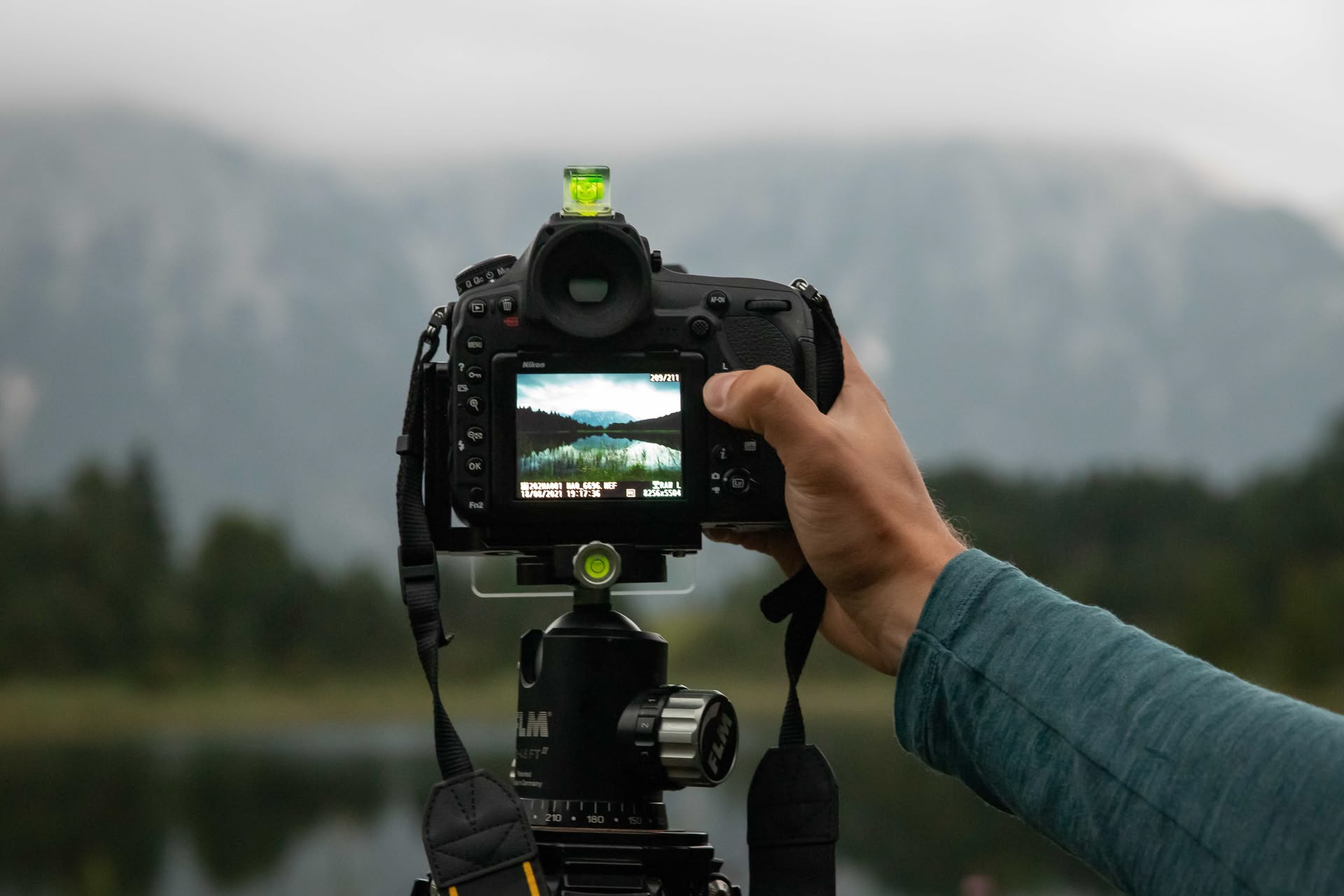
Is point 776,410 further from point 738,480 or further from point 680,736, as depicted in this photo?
point 680,736

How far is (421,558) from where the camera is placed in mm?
981

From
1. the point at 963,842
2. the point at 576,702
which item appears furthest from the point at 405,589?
the point at 963,842

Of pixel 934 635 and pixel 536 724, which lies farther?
pixel 536 724

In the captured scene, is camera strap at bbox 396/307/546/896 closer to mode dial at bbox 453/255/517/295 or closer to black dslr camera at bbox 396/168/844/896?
black dslr camera at bbox 396/168/844/896

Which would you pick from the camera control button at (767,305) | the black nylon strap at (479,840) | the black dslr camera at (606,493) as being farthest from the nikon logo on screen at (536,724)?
the camera control button at (767,305)

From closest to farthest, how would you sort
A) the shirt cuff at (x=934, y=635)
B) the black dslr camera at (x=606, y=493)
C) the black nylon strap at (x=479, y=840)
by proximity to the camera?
the shirt cuff at (x=934, y=635), the black nylon strap at (x=479, y=840), the black dslr camera at (x=606, y=493)

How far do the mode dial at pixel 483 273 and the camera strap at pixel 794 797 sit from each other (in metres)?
0.33

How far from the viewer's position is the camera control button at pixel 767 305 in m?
1.06

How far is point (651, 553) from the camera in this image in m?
1.03

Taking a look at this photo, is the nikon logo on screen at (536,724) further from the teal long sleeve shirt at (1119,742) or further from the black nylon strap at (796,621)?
the teal long sleeve shirt at (1119,742)

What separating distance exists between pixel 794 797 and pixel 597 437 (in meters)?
0.32

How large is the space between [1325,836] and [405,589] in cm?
62

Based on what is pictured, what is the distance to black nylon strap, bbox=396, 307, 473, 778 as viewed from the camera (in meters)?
0.92

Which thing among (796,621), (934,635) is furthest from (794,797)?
(934,635)
